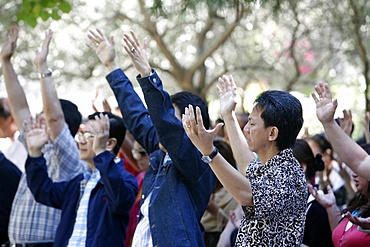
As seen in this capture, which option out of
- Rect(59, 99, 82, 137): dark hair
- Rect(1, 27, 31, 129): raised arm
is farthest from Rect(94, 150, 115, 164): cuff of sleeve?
Rect(1, 27, 31, 129): raised arm

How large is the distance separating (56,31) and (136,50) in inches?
262

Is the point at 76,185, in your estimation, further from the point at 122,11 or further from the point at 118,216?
the point at 122,11

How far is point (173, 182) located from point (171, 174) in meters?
0.05

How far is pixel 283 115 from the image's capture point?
11.7 feet

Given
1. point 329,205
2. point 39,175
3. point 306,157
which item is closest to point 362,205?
point 329,205

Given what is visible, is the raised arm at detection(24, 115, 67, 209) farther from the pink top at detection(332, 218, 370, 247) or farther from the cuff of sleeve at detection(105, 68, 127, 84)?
the pink top at detection(332, 218, 370, 247)

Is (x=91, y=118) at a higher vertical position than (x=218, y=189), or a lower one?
higher

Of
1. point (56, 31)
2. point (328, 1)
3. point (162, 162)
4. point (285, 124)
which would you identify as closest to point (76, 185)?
point (162, 162)

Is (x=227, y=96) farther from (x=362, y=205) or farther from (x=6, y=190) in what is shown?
(x=6, y=190)

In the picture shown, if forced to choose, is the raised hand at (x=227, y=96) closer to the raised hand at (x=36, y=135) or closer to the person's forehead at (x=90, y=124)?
the person's forehead at (x=90, y=124)

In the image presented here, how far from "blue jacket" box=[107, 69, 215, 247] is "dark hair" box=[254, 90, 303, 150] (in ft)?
1.70

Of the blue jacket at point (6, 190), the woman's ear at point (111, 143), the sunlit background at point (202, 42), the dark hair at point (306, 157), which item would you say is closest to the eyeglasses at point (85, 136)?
the woman's ear at point (111, 143)

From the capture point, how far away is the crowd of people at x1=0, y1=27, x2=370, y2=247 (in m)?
3.46

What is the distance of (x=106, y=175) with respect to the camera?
14.6 ft
